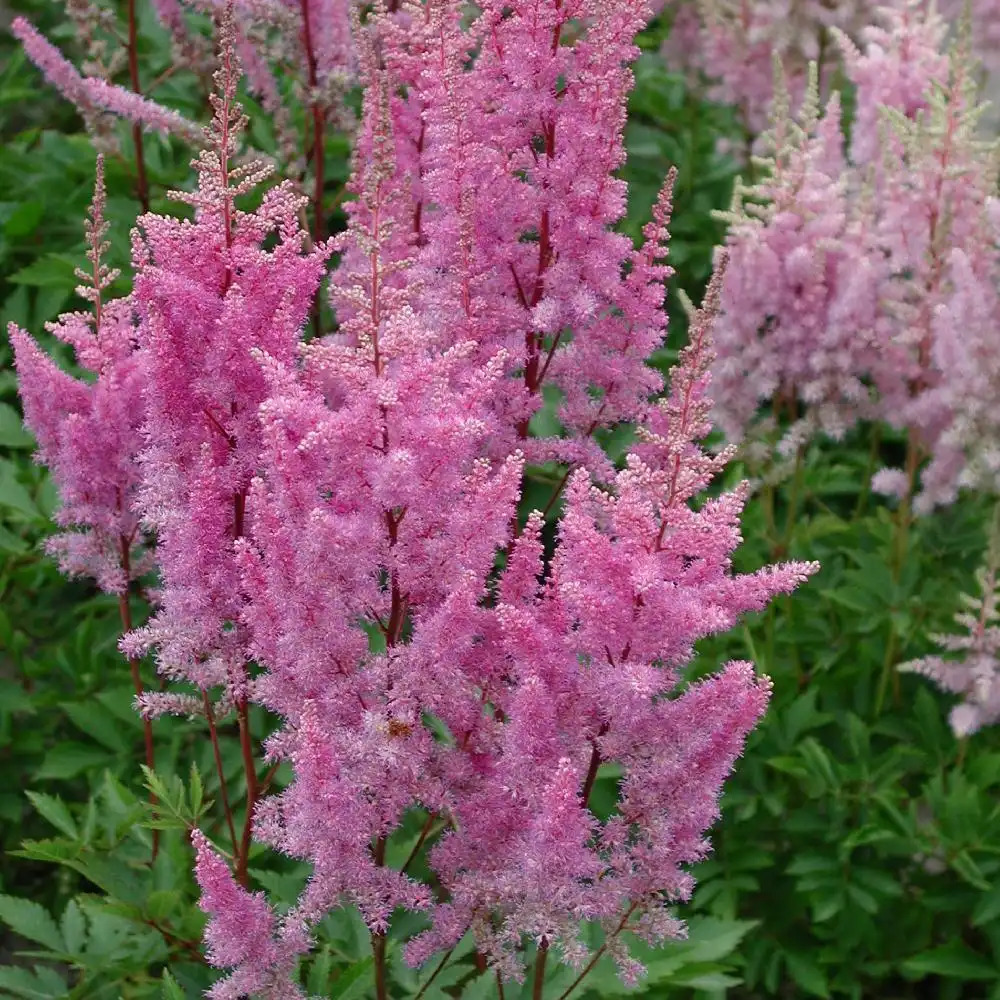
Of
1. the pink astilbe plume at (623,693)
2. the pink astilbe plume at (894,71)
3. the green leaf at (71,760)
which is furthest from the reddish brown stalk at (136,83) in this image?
the pink astilbe plume at (623,693)

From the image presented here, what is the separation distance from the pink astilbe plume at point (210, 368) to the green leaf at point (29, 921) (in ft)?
3.33

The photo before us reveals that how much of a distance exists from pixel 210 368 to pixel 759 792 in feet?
6.85

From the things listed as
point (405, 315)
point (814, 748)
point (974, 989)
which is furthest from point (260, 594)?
point (974, 989)

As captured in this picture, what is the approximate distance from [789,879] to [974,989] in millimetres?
671

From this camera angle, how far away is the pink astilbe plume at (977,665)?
3.37 m

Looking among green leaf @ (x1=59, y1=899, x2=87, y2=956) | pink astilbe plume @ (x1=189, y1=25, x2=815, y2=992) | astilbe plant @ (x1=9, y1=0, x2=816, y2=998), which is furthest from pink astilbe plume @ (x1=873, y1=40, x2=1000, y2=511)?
green leaf @ (x1=59, y1=899, x2=87, y2=956)

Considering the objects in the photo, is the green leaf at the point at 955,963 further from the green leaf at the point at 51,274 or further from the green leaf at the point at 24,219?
the green leaf at the point at 24,219

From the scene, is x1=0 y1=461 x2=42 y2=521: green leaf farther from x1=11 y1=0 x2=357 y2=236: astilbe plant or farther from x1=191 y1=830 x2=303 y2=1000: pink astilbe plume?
x1=191 y1=830 x2=303 y2=1000: pink astilbe plume

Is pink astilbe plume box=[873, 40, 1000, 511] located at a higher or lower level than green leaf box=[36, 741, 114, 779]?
higher

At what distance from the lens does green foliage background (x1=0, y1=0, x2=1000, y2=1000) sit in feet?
9.70

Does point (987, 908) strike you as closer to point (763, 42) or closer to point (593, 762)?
point (593, 762)

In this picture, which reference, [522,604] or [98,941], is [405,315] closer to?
[522,604]

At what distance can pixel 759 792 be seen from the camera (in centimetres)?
364

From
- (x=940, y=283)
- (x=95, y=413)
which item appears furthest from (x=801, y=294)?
(x=95, y=413)
